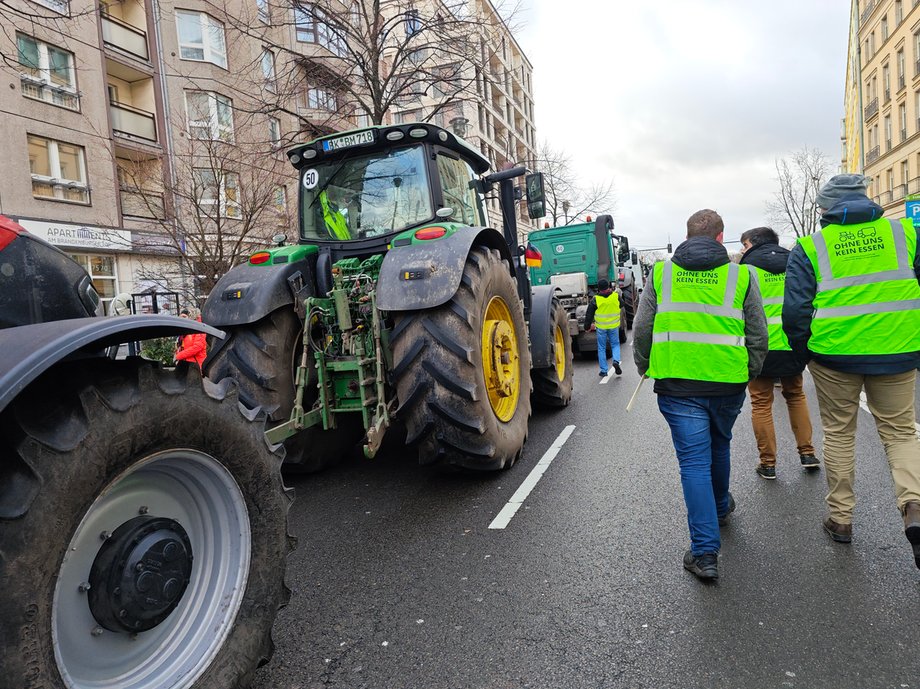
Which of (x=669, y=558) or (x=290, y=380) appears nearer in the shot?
(x=669, y=558)

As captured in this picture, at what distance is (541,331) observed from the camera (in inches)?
263

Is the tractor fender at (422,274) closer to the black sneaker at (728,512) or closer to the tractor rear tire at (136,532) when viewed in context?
the tractor rear tire at (136,532)

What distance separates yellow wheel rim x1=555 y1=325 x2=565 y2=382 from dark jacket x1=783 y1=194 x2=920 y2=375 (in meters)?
3.93

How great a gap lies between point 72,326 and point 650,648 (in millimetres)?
2490

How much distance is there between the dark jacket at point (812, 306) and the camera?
3225 millimetres

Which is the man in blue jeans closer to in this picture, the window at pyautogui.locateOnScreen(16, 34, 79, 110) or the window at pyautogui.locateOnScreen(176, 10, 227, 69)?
the window at pyautogui.locateOnScreen(16, 34, 79, 110)

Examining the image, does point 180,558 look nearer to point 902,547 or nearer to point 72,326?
point 72,326

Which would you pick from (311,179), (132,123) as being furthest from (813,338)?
(132,123)

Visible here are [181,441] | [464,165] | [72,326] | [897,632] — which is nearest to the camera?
[72,326]

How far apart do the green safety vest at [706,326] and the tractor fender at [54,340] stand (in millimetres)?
2428

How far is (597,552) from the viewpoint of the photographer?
3.51 m

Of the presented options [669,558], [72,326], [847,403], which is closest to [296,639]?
[72,326]

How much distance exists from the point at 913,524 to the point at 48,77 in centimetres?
2013

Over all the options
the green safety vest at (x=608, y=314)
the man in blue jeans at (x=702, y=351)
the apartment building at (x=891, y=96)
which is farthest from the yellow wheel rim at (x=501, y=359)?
the apartment building at (x=891, y=96)
